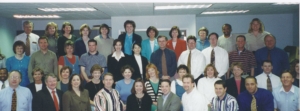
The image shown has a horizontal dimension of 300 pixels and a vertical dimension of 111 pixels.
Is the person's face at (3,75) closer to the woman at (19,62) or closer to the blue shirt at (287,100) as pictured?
the woman at (19,62)

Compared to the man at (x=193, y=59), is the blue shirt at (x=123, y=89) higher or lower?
lower

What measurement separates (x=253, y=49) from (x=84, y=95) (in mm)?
2968

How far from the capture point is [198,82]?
3.93 m

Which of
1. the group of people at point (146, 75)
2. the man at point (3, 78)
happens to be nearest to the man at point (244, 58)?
the group of people at point (146, 75)

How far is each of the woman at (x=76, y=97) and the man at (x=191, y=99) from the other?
50.6 inches

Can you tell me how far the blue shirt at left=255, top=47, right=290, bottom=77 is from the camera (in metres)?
4.30

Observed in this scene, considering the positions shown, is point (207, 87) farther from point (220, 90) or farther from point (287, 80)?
point (287, 80)

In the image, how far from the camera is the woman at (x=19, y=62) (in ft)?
13.3

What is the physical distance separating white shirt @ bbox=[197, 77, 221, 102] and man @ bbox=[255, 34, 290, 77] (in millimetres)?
1054

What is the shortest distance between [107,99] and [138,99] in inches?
16.0

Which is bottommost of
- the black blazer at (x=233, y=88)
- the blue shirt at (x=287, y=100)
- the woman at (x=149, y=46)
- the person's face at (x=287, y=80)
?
the blue shirt at (x=287, y=100)

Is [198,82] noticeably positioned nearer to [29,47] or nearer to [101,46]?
[101,46]

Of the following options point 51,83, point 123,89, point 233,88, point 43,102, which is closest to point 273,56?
point 233,88

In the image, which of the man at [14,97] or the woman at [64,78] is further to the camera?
the woman at [64,78]
